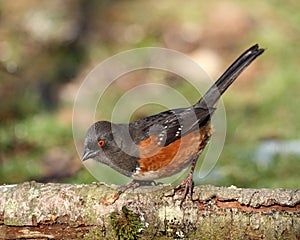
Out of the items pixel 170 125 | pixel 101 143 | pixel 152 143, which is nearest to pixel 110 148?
pixel 101 143

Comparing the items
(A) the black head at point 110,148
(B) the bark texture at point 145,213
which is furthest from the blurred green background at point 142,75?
(B) the bark texture at point 145,213

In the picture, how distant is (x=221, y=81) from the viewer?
19.4ft

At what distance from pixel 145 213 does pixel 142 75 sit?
20.4 ft

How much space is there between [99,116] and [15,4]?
4.63 m

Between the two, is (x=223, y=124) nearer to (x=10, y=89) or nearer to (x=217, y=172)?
(x=217, y=172)

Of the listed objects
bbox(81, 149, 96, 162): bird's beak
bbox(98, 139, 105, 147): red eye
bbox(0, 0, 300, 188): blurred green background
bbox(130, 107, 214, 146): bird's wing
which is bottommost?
bbox(81, 149, 96, 162): bird's beak

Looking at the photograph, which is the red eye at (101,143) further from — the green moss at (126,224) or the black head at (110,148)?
the green moss at (126,224)

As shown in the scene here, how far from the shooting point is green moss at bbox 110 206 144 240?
471 cm

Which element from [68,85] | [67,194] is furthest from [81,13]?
[67,194]

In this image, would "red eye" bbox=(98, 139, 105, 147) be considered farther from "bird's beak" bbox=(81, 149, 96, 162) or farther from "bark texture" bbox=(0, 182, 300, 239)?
"bark texture" bbox=(0, 182, 300, 239)

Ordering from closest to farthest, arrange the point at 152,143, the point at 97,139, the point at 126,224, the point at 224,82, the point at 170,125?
1. the point at 126,224
2. the point at 97,139
3. the point at 152,143
4. the point at 170,125
5. the point at 224,82

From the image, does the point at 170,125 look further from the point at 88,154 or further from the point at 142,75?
the point at 142,75

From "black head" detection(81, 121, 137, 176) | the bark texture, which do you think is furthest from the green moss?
"black head" detection(81, 121, 137, 176)

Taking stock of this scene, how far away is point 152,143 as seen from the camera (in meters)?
5.37
